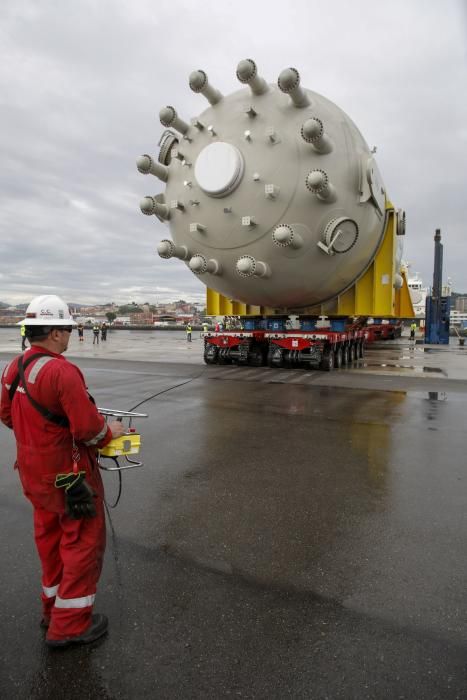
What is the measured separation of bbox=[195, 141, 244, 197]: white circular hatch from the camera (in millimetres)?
8836

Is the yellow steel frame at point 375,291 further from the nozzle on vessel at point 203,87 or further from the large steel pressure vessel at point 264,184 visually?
the nozzle on vessel at point 203,87

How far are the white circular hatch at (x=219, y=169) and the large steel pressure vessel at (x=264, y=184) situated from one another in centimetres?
2

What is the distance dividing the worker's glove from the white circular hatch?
304 inches

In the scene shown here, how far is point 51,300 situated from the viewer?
8.01 ft

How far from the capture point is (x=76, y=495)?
7.18 feet

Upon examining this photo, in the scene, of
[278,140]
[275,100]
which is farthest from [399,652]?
[275,100]

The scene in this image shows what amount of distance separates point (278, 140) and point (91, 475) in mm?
8024

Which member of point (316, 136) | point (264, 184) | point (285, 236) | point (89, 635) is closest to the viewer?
point (89, 635)

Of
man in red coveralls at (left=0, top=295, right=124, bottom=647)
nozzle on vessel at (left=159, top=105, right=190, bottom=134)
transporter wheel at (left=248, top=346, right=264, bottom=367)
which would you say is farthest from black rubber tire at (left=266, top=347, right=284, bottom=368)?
man in red coveralls at (left=0, top=295, right=124, bottom=647)

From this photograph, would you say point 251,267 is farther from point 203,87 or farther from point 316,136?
point 203,87

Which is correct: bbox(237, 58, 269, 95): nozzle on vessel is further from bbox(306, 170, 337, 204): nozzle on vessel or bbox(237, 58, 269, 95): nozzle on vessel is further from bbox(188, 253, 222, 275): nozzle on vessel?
bbox(188, 253, 222, 275): nozzle on vessel

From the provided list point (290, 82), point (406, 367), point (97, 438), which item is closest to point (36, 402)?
point (97, 438)

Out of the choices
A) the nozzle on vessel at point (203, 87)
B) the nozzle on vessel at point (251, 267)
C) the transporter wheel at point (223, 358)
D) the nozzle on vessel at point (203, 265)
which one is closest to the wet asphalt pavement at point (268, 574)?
the nozzle on vessel at point (251, 267)

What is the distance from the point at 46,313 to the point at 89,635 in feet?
5.28
